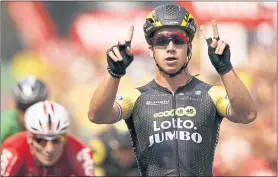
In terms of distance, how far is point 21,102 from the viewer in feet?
41.3

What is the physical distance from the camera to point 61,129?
381 inches

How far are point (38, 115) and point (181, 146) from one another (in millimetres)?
3331

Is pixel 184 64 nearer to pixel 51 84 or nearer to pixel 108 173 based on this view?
pixel 108 173

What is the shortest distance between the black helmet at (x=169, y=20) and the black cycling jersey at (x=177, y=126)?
20.3 inches

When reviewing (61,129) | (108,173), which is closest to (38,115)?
(61,129)

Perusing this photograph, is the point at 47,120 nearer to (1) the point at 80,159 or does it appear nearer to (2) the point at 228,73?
(1) the point at 80,159

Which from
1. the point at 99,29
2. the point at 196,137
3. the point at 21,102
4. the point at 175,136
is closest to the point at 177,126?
the point at 175,136

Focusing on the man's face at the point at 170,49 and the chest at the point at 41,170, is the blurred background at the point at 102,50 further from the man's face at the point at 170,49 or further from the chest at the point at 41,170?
the man's face at the point at 170,49

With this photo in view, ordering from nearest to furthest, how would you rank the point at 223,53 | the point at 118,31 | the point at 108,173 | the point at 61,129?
the point at 223,53
the point at 61,129
the point at 108,173
the point at 118,31

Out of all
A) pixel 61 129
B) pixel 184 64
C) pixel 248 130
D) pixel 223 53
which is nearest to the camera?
pixel 223 53

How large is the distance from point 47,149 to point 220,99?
129 inches

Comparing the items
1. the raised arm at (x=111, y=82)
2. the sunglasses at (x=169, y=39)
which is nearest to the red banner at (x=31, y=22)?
the sunglasses at (x=169, y=39)

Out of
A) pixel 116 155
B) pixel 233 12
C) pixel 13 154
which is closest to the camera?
pixel 13 154

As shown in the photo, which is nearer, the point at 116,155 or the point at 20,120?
the point at 20,120
